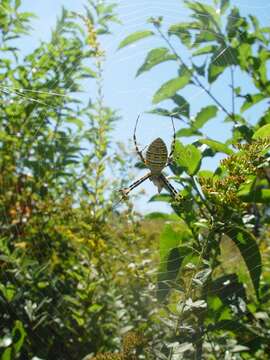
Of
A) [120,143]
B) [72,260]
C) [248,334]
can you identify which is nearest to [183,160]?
[248,334]

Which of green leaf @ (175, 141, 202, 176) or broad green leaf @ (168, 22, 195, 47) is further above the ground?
broad green leaf @ (168, 22, 195, 47)

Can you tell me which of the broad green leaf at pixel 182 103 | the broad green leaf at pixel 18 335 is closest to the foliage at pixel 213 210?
the broad green leaf at pixel 182 103

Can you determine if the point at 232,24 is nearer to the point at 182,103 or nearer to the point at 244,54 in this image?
the point at 244,54

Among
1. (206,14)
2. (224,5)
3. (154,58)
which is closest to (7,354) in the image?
(154,58)

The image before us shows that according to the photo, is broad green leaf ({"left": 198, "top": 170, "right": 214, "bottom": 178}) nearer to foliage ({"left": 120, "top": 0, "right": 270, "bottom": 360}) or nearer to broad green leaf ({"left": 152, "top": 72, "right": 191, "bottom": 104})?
foliage ({"left": 120, "top": 0, "right": 270, "bottom": 360})

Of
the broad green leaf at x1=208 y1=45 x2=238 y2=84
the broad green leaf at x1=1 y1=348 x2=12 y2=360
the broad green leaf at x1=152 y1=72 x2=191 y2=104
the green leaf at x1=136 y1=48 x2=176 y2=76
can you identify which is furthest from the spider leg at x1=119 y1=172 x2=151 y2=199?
the broad green leaf at x1=1 y1=348 x2=12 y2=360

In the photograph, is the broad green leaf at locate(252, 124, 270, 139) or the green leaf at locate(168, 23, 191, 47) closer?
the broad green leaf at locate(252, 124, 270, 139)

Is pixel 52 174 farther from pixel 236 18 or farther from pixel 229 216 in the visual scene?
pixel 229 216

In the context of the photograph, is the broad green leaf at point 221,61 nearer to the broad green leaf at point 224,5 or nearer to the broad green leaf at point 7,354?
the broad green leaf at point 224,5
